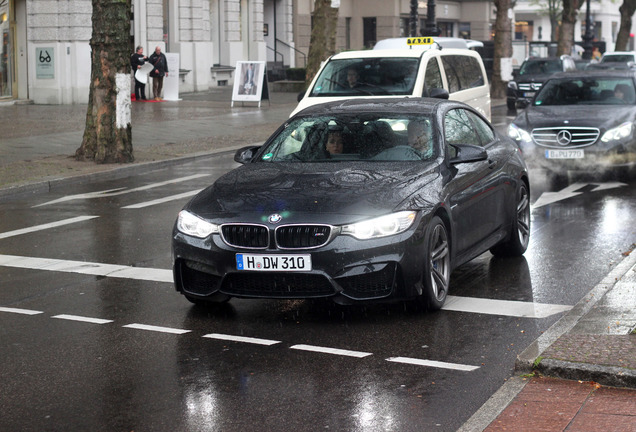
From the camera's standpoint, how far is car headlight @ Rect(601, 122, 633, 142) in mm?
15164

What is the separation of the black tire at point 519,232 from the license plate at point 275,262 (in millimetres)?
2987

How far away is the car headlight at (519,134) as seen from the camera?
1564 centimetres

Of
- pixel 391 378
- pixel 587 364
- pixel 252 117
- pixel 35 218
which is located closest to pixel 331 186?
pixel 391 378

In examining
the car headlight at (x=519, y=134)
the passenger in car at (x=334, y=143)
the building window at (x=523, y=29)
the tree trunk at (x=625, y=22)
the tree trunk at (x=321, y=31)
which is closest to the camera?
the passenger in car at (x=334, y=143)

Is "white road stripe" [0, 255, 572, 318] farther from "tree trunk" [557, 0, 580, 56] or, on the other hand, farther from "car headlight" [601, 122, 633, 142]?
"tree trunk" [557, 0, 580, 56]

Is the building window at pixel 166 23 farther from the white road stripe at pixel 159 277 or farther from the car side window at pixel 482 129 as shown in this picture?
the car side window at pixel 482 129

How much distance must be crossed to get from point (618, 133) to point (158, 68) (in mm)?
22165

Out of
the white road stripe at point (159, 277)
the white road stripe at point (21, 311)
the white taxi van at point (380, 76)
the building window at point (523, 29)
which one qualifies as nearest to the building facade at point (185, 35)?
the white taxi van at point (380, 76)

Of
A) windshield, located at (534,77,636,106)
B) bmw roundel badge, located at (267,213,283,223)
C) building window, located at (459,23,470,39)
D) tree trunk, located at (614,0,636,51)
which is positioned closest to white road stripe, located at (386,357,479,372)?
bmw roundel badge, located at (267,213,283,223)

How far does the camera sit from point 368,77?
16578mm

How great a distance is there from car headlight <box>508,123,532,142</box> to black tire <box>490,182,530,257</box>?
5.79 m

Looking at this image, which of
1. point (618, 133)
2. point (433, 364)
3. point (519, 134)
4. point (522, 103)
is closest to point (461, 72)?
point (522, 103)

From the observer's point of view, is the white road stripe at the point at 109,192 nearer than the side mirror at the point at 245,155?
No

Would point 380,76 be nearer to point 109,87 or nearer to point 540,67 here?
point 109,87
